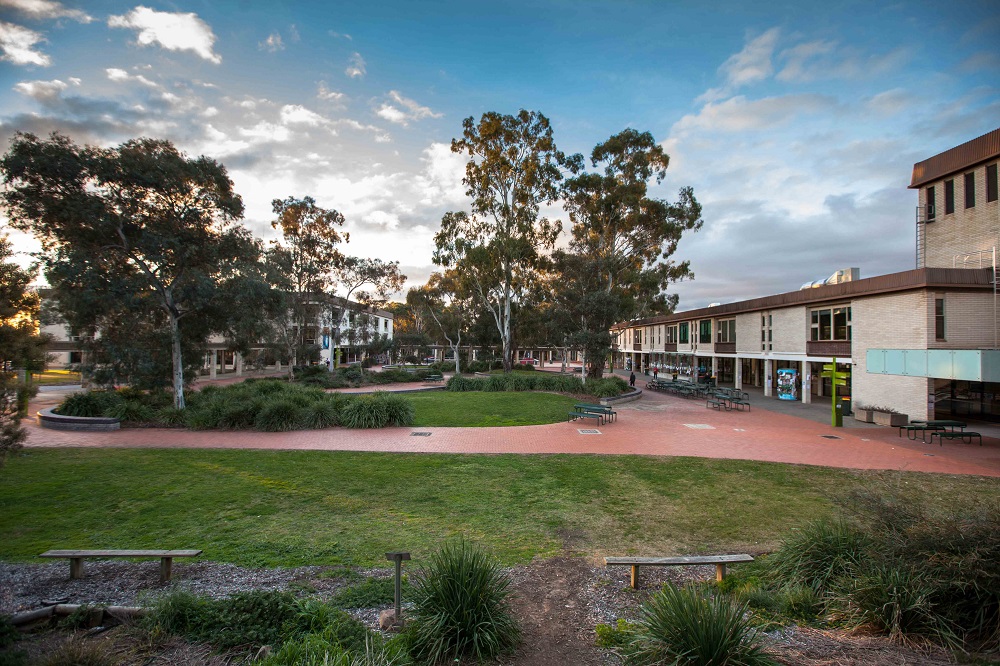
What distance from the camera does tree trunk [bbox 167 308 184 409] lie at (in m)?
16.6

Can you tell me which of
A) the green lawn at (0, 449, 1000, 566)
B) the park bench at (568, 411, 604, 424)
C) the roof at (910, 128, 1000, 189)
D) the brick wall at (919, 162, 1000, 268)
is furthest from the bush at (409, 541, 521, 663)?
the roof at (910, 128, 1000, 189)

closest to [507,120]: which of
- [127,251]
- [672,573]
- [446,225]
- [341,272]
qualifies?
[446,225]

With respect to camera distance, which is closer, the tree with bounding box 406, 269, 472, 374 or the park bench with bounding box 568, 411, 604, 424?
the park bench with bounding box 568, 411, 604, 424

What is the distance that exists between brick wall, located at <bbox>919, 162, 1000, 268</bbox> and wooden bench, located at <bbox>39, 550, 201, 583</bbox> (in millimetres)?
26868

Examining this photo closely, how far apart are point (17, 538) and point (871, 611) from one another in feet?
35.0

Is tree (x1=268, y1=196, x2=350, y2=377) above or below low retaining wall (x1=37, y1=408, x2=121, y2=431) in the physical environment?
above

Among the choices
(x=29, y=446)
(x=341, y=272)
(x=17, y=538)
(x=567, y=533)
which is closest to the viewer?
(x=17, y=538)

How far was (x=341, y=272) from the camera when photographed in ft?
119

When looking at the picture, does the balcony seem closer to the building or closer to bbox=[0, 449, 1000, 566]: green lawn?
the building

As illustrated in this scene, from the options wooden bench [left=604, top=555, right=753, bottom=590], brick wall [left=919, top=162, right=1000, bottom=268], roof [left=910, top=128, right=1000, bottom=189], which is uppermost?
roof [left=910, top=128, right=1000, bottom=189]

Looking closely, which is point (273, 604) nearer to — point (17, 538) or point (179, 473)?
point (17, 538)

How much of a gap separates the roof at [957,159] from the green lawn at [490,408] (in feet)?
62.9

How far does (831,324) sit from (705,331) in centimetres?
1421

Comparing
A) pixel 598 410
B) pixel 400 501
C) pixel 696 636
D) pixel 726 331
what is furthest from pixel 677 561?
pixel 726 331
